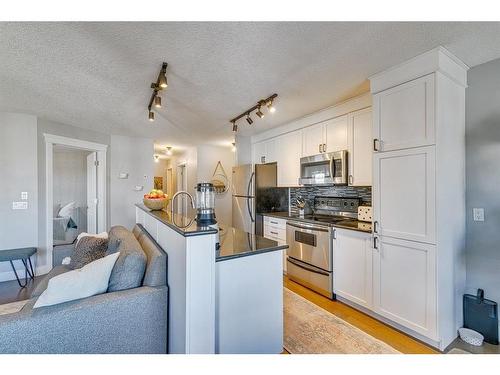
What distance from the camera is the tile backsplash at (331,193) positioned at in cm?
309

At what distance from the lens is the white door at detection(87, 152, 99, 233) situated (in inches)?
183

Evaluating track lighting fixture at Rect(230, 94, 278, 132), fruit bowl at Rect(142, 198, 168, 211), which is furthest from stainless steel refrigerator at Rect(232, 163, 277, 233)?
A: fruit bowl at Rect(142, 198, 168, 211)

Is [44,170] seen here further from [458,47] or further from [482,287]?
[482,287]

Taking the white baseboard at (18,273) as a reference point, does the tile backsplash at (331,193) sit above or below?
above

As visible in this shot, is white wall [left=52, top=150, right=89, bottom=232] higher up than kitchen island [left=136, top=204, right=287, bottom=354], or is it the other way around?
white wall [left=52, top=150, right=89, bottom=232]

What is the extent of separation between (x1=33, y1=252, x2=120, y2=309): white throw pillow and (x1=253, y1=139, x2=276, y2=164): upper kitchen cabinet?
3.04 meters

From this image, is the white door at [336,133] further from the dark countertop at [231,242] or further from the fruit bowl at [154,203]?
the fruit bowl at [154,203]

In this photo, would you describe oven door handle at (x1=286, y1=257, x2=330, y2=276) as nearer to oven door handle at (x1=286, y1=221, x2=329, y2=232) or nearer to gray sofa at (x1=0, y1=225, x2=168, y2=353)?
oven door handle at (x1=286, y1=221, x2=329, y2=232)

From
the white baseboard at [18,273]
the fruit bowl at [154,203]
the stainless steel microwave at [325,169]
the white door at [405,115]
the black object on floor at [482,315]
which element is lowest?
the white baseboard at [18,273]

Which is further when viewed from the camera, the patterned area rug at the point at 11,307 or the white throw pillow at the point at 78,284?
the patterned area rug at the point at 11,307

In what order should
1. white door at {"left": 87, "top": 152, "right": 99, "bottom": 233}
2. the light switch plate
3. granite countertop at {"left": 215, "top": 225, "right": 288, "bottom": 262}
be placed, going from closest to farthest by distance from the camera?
1. granite countertop at {"left": 215, "top": 225, "right": 288, "bottom": 262}
2. the light switch plate
3. white door at {"left": 87, "top": 152, "right": 99, "bottom": 233}

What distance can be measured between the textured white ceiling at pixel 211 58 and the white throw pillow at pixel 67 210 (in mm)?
1908

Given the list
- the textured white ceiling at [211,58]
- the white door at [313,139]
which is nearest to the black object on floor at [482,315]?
the textured white ceiling at [211,58]

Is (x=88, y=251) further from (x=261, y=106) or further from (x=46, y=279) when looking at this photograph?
(x=261, y=106)
